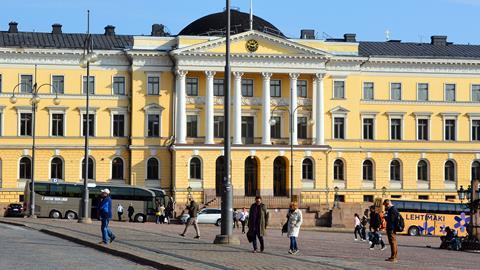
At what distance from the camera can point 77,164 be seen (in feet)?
292

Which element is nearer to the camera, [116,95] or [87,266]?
[87,266]

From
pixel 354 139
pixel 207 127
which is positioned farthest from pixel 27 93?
pixel 354 139

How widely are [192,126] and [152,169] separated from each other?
5104 millimetres

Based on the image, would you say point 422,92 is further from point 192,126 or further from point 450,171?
point 192,126

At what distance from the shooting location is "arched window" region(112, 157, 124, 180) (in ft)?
295

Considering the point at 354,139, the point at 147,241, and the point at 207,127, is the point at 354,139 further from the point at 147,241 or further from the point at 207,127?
the point at 147,241

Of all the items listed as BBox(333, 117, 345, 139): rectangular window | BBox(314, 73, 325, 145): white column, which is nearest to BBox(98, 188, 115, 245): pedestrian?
BBox(314, 73, 325, 145): white column

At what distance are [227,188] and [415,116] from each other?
60916mm

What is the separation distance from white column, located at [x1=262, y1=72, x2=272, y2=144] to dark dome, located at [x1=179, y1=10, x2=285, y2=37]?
4571mm

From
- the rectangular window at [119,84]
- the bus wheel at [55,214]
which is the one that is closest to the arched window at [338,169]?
the rectangular window at [119,84]

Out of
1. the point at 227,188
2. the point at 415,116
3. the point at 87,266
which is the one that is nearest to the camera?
the point at 87,266

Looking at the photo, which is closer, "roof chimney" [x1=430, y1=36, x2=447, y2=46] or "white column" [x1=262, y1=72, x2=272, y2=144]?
"white column" [x1=262, y1=72, x2=272, y2=144]

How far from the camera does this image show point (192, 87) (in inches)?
3551

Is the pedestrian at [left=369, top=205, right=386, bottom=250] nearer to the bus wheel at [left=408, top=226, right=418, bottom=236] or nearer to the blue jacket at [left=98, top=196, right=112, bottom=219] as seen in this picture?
the blue jacket at [left=98, top=196, right=112, bottom=219]
